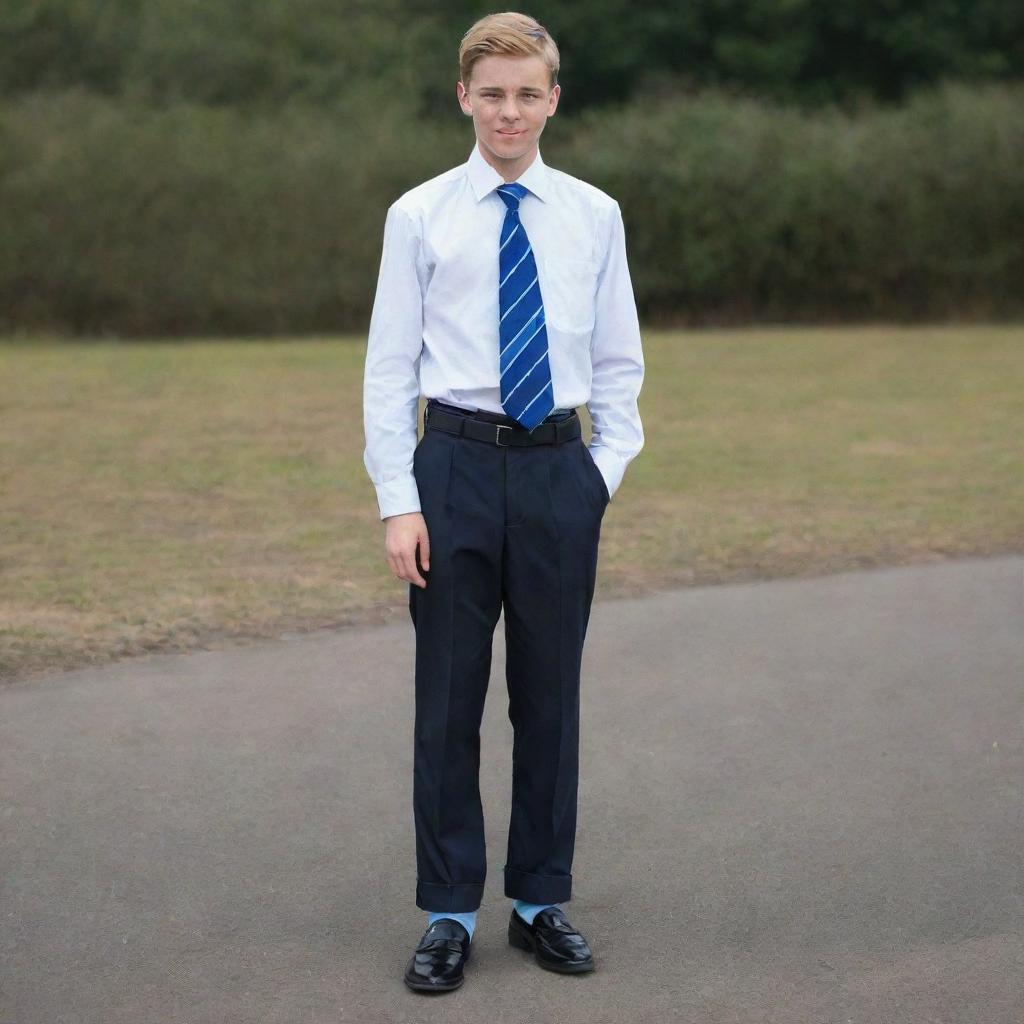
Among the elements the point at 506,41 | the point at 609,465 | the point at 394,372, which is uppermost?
the point at 506,41

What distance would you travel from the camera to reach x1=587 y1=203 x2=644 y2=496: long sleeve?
3641 mm

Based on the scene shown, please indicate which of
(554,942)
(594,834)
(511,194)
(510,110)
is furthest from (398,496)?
(594,834)

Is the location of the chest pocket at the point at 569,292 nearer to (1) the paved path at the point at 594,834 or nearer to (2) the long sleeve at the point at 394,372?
(2) the long sleeve at the point at 394,372

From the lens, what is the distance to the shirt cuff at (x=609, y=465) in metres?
3.65

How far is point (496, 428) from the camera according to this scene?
11.4 ft

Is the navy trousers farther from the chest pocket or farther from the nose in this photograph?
the nose

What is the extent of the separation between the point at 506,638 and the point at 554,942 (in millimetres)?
709

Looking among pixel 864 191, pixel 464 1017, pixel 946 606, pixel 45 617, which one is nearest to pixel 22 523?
pixel 45 617

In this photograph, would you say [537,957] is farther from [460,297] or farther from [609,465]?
[460,297]

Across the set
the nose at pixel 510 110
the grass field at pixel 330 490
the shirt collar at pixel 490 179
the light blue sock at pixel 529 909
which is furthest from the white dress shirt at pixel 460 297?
the grass field at pixel 330 490

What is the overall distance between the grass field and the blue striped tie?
331 centimetres

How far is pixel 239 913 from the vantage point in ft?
12.8

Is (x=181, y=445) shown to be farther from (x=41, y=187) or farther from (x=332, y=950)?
(x=41, y=187)

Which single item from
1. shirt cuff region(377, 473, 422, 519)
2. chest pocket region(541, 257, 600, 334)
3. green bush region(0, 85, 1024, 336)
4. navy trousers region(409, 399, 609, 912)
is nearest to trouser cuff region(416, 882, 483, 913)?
navy trousers region(409, 399, 609, 912)
